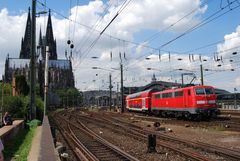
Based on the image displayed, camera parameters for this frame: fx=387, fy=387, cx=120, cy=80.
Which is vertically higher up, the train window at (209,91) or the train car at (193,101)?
the train window at (209,91)

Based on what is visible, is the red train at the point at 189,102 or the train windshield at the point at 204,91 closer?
the red train at the point at 189,102

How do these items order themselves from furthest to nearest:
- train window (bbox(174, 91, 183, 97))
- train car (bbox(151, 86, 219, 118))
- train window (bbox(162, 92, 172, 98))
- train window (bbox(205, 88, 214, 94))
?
train window (bbox(162, 92, 172, 98)) → train window (bbox(174, 91, 183, 97)) → train window (bbox(205, 88, 214, 94)) → train car (bbox(151, 86, 219, 118))

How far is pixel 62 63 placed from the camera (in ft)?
529

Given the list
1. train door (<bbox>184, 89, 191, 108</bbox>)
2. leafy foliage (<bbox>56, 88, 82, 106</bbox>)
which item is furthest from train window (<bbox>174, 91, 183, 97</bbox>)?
leafy foliage (<bbox>56, 88, 82, 106</bbox>)

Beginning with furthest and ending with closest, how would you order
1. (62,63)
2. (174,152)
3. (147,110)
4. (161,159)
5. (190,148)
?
(62,63)
(147,110)
(190,148)
(174,152)
(161,159)

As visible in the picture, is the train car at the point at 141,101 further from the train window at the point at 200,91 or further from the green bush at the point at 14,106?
the green bush at the point at 14,106

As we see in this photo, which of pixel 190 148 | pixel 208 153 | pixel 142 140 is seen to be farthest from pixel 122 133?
pixel 208 153

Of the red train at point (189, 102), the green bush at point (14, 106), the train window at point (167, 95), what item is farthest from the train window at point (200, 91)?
the green bush at point (14, 106)

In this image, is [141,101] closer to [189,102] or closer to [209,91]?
[189,102]

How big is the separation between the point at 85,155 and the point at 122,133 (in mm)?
9831

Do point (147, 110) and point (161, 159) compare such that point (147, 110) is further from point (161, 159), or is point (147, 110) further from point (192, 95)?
point (161, 159)

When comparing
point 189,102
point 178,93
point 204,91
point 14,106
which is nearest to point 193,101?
point 189,102

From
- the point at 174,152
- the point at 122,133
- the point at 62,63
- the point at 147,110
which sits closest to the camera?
the point at 174,152

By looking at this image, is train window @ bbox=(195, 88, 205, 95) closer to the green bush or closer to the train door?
the train door
